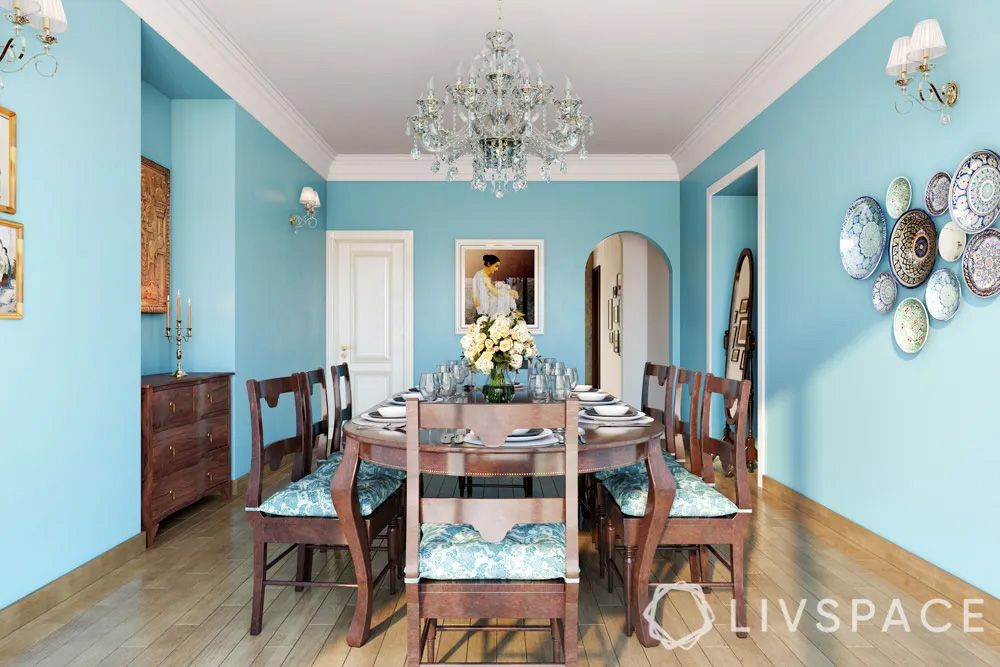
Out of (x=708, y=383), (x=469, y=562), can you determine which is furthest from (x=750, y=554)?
(x=469, y=562)

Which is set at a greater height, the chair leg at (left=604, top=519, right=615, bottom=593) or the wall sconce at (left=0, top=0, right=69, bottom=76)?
the wall sconce at (left=0, top=0, right=69, bottom=76)

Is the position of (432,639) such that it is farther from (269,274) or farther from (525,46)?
(269,274)

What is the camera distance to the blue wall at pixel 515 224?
21.3 feet

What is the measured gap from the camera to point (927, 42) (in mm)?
2398

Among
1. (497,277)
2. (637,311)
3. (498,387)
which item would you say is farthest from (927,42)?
(637,311)

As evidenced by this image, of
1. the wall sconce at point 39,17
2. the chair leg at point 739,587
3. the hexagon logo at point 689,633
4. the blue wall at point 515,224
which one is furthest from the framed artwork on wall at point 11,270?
the blue wall at point 515,224

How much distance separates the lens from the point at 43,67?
8.30 ft

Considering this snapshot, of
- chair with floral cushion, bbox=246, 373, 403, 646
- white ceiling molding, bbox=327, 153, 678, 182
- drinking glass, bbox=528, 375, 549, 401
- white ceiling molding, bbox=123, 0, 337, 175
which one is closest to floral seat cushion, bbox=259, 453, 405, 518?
chair with floral cushion, bbox=246, 373, 403, 646

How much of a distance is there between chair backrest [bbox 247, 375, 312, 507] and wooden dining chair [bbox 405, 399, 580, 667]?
0.86m

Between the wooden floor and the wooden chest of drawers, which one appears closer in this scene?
the wooden floor

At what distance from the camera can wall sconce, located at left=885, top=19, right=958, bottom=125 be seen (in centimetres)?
240

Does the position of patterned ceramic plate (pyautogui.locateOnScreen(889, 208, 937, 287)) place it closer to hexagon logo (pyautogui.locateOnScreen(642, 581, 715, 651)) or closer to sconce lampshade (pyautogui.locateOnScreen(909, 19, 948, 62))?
sconce lampshade (pyautogui.locateOnScreen(909, 19, 948, 62))

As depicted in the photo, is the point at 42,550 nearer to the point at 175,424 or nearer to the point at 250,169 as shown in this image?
the point at 175,424

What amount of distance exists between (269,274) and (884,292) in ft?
13.6
